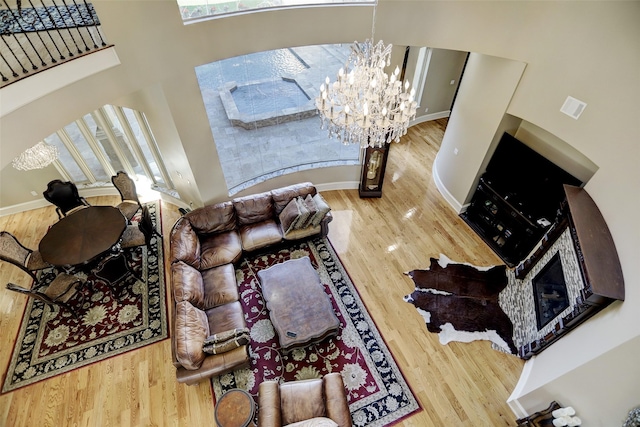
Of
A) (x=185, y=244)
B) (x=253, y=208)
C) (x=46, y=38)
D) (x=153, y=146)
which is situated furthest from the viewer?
(x=153, y=146)

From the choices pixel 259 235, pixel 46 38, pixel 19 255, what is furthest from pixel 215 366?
pixel 46 38

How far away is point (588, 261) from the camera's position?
3.67 m

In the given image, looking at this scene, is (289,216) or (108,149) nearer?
(289,216)

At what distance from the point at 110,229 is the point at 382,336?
15.4 feet

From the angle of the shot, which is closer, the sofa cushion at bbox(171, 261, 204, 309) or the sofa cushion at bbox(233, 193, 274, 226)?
the sofa cushion at bbox(171, 261, 204, 309)

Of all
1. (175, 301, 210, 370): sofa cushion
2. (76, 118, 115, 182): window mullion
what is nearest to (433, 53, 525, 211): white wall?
(175, 301, 210, 370): sofa cushion

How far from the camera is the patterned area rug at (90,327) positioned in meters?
4.80

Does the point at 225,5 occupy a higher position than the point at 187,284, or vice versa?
the point at 225,5

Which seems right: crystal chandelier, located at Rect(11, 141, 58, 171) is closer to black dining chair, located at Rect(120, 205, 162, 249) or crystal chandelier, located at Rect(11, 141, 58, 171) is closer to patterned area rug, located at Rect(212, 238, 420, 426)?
black dining chair, located at Rect(120, 205, 162, 249)

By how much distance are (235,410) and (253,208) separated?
3.46 m

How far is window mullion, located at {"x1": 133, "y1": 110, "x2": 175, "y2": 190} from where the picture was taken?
602 cm

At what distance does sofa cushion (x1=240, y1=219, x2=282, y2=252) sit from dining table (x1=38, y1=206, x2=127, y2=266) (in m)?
1.97

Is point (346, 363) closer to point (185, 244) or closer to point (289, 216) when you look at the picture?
point (289, 216)

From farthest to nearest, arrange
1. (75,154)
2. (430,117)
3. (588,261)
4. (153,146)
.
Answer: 1. (430,117)
2. (75,154)
3. (153,146)
4. (588,261)
